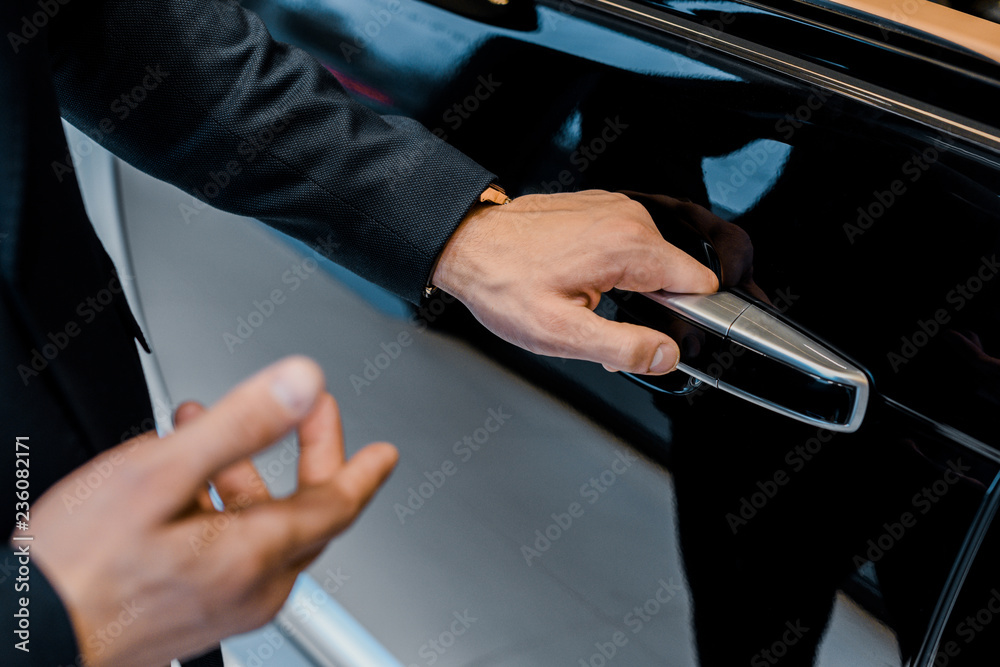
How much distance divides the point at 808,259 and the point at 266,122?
1.74 ft

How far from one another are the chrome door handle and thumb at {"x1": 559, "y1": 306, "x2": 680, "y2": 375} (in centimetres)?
3

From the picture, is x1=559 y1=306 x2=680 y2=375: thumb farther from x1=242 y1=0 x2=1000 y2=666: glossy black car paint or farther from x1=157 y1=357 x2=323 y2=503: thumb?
x1=157 y1=357 x2=323 y2=503: thumb

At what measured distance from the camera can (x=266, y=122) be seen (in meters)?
0.77

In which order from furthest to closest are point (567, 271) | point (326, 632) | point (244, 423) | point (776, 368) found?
1. point (326, 632)
2. point (567, 271)
3. point (776, 368)
4. point (244, 423)

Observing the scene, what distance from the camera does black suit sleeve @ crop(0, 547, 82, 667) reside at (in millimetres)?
397

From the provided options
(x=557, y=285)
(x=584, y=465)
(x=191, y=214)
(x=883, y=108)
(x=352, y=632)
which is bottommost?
(x=352, y=632)

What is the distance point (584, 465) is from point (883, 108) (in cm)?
40

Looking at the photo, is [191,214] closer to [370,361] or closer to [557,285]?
[370,361]

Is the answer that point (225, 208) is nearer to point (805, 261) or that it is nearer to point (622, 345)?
point (622, 345)

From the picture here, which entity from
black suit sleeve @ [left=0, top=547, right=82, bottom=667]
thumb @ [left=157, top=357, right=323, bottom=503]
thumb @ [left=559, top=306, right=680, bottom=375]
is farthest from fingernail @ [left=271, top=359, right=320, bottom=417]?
thumb @ [left=559, top=306, right=680, bottom=375]

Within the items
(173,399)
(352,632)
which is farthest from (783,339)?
(173,399)

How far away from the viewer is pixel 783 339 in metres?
0.57

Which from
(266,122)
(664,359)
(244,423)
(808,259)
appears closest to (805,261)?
(808,259)

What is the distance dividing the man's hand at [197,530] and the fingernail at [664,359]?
10.9 inches
